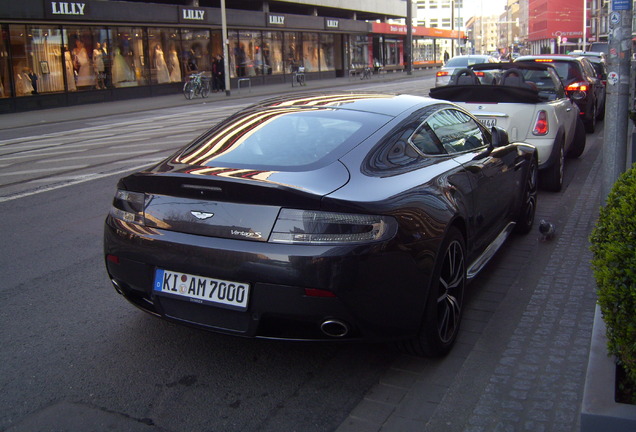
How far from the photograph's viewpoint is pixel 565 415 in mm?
3324

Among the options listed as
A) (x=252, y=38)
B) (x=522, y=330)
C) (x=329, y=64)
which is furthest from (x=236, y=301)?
(x=329, y=64)

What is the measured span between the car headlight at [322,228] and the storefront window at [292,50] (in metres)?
43.0

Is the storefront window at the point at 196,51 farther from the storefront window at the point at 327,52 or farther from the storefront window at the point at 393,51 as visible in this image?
the storefront window at the point at 393,51

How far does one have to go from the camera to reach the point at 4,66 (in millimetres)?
25547

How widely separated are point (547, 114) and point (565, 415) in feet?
19.9

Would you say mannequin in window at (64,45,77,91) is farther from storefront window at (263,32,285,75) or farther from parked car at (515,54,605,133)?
parked car at (515,54,605,133)

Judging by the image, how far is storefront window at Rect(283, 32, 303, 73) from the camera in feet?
149

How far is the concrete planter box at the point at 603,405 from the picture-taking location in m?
2.46

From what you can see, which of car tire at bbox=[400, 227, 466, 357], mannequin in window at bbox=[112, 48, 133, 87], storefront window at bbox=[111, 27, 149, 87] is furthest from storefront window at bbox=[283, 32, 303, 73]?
car tire at bbox=[400, 227, 466, 357]

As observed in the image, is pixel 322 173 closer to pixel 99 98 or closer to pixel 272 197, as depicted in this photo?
pixel 272 197

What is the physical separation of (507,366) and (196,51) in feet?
116

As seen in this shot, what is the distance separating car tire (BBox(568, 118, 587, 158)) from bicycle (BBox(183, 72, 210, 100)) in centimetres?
2240

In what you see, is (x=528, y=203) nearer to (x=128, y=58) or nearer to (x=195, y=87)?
(x=195, y=87)

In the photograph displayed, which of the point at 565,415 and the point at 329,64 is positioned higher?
the point at 329,64
